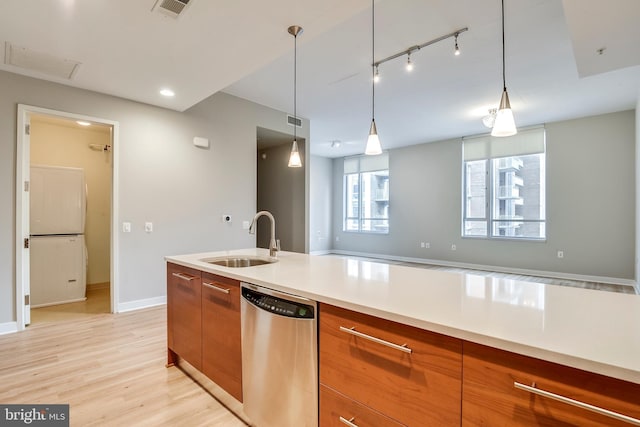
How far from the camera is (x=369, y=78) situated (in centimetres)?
389

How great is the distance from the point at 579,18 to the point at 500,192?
193 inches

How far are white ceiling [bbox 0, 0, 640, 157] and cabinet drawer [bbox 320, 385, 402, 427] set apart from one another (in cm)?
229

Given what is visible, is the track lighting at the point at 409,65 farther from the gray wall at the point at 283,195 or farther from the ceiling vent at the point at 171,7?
the gray wall at the point at 283,195

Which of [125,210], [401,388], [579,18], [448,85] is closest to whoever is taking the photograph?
[401,388]

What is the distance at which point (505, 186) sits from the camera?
6449mm

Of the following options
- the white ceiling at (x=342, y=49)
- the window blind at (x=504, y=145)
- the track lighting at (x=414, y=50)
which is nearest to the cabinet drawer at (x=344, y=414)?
the white ceiling at (x=342, y=49)

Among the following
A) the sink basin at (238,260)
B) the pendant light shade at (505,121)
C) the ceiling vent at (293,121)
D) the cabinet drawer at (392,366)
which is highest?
the ceiling vent at (293,121)

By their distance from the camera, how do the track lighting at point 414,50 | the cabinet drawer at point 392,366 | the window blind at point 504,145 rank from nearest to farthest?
the cabinet drawer at point 392,366 → the track lighting at point 414,50 → the window blind at point 504,145

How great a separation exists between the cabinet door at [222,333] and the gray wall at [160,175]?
7.82ft

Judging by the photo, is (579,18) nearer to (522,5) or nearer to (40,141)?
(522,5)

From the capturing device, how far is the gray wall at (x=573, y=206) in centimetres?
524

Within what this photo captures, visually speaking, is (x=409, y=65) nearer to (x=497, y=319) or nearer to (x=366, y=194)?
(x=497, y=319)

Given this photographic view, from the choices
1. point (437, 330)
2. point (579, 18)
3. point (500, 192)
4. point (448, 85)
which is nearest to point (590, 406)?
point (437, 330)

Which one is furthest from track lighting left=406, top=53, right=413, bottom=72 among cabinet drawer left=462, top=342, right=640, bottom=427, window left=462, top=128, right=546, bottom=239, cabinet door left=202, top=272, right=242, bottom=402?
window left=462, top=128, right=546, bottom=239
